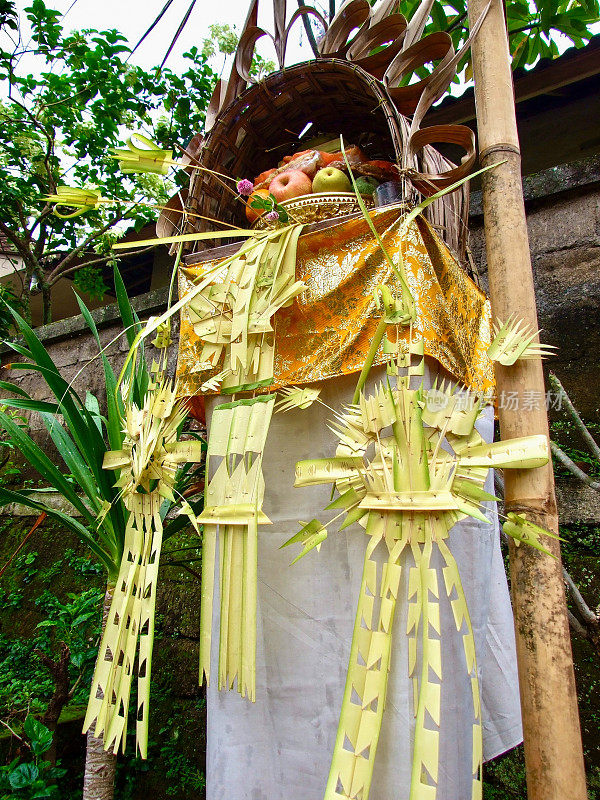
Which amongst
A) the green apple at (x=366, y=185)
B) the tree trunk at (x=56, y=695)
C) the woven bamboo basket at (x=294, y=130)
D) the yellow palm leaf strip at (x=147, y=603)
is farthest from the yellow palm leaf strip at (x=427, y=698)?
the tree trunk at (x=56, y=695)

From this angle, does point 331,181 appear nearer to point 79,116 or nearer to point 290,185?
point 290,185

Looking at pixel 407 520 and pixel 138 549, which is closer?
pixel 407 520

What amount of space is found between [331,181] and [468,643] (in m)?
1.16

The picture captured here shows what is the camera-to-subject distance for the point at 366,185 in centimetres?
146

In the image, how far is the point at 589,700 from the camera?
159cm

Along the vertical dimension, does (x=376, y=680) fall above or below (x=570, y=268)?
below

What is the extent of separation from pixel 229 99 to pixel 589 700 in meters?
2.11

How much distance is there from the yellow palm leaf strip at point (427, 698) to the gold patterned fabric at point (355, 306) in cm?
46

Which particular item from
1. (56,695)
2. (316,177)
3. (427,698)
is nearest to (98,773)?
(56,695)

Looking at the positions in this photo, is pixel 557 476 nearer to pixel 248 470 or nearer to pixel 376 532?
pixel 376 532

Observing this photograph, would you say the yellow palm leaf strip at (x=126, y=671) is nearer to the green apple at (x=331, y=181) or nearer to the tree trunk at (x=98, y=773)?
the tree trunk at (x=98, y=773)

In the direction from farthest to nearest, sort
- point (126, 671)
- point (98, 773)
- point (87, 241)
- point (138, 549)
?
point (87, 241)
point (98, 773)
point (138, 549)
point (126, 671)

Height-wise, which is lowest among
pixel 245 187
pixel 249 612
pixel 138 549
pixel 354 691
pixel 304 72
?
pixel 354 691

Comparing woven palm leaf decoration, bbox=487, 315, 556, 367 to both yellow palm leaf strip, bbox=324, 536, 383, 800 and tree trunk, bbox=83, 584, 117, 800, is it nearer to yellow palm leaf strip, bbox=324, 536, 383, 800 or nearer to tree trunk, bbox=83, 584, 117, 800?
yellow palm leaf strip, bbox=324, 536, 383, 800
